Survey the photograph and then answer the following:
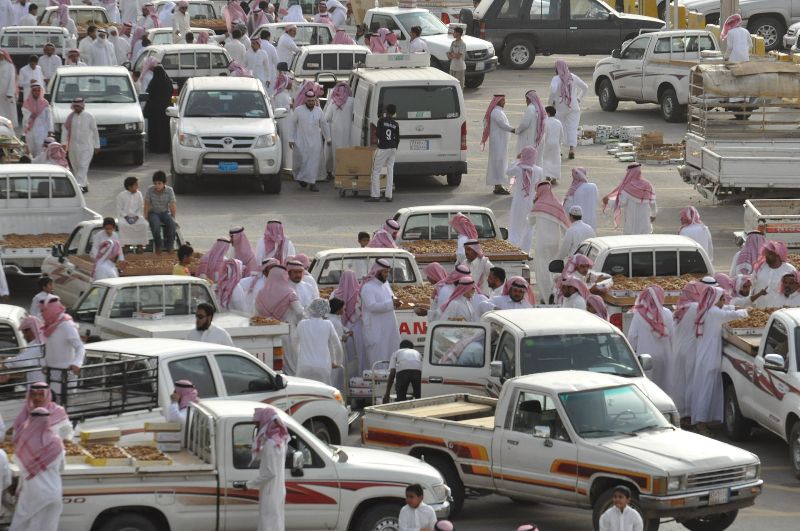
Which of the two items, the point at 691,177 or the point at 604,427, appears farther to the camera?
the point at 691,177

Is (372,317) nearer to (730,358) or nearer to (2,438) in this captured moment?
(730,358)

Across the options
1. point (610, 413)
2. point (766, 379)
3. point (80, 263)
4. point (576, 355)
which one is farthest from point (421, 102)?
point (610, 413)

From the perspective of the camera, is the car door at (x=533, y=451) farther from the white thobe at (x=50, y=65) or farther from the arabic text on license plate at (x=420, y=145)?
the white thobe at (x=50, y=65)

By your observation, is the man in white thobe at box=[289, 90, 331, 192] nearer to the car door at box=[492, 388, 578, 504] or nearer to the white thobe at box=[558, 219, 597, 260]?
the white thobe at box=[558, 219, 597, 260]

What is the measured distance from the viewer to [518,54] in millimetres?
43438

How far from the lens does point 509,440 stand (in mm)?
15461

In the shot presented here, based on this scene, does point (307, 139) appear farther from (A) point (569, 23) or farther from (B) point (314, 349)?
(A) point (569, 23)

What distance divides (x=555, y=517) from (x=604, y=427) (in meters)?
1.23

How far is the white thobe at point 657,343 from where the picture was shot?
62.8ft

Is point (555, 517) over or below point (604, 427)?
below

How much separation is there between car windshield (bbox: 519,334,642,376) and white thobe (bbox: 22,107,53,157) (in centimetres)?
1518

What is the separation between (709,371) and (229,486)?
257 inches

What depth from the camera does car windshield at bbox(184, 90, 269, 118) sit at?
97.8 ft

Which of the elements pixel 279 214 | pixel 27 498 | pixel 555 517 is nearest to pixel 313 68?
pixel 279 214
